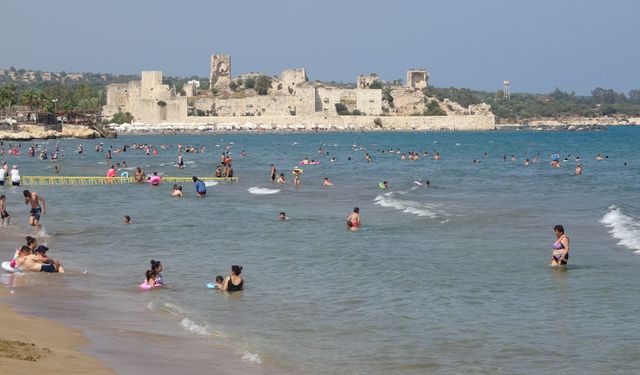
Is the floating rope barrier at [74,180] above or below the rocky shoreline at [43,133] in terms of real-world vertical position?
below

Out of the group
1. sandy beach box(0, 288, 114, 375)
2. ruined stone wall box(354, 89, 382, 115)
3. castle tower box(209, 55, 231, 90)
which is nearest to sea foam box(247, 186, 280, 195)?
sandy beach box(0, 288, 114, 375)

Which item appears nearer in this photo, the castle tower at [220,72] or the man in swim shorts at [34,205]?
the man in swim shorts at [34,205]

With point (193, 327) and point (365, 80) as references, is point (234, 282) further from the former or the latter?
point (365, 80)

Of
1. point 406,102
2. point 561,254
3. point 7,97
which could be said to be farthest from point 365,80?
point 561,254

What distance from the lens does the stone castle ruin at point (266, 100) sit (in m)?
147

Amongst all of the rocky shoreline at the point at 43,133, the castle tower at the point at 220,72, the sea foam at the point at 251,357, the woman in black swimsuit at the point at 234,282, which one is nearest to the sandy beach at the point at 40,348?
the sea foam at the point at 251,357

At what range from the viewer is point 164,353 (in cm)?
1088

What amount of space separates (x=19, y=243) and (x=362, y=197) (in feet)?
53.7

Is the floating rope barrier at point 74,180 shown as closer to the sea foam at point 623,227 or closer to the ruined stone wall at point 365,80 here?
the sea foam at point 623,227

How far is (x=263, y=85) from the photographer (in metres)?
162

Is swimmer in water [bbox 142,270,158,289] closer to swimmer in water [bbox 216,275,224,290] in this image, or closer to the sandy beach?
swimmer in water [bbox 216,275,224,290]

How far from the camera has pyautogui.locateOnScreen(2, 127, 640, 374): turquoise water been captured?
11375 mm

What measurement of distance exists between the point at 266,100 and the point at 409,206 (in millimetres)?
123612

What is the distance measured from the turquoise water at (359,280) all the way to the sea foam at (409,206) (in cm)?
7
